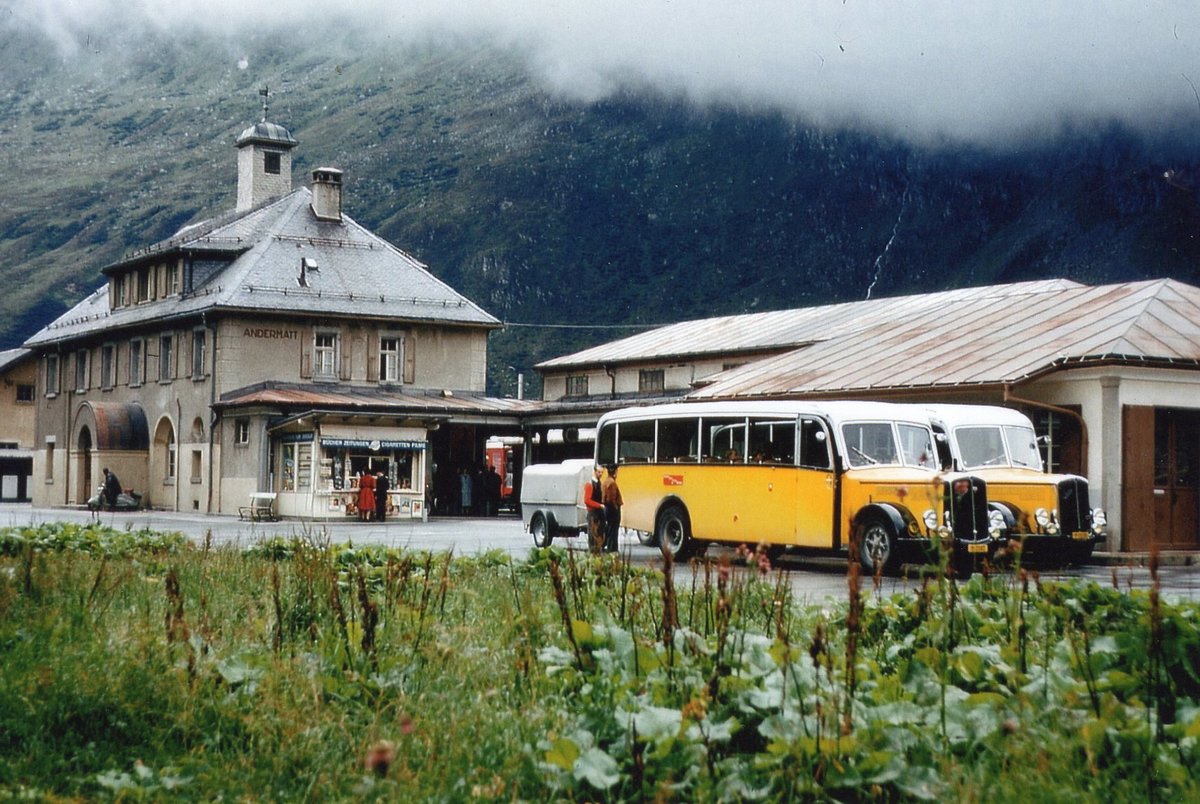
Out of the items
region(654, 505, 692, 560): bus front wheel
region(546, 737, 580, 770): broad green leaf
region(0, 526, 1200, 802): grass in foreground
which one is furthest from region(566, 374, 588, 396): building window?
region(546, 737, 580, 770): broad green leaf

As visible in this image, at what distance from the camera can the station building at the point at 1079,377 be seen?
24688 millimetres

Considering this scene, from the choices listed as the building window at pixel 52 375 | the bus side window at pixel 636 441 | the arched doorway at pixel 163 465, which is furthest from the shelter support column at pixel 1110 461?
the building window at pixel 52 375

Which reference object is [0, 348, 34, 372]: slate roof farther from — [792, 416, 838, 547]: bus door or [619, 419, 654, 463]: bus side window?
[792, 416, 838, 547]: bus door

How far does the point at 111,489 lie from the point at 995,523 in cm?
3469

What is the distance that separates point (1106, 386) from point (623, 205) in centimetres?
13532

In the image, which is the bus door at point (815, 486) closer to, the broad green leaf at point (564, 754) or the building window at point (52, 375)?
the broad green leaf at point (564, 754)

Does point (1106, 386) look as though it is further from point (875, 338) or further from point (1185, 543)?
point (875, 338)

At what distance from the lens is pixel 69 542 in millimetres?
15195

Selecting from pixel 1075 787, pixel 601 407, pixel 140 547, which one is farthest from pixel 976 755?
pixel 601 407

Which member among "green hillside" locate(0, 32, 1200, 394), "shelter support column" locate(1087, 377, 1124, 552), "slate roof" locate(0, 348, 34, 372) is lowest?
"shelter support column" locate(1087, 377, 1124, 552)

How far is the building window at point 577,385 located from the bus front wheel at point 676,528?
118 feet

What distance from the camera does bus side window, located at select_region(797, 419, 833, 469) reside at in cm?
2114

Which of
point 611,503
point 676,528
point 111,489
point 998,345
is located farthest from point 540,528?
point 111,489

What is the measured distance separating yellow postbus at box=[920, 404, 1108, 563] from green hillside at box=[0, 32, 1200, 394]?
322 ft
